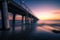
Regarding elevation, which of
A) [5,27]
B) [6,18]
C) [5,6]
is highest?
[5,6]

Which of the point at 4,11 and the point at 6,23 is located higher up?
the point at 4,11

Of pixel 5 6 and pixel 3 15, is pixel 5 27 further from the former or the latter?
pixel 5 6

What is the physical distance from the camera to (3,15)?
30734 mm

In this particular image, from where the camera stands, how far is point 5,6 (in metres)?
30.5

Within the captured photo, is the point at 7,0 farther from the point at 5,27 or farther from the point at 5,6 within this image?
the point at 5,27

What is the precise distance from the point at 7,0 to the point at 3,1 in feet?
5.10

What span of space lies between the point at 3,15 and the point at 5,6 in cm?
231

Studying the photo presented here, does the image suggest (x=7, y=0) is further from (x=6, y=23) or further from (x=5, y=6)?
(x=6, y=23)

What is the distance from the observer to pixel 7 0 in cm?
3155

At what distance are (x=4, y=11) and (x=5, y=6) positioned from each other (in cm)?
127

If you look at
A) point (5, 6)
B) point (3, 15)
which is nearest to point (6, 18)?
point (3, 15)

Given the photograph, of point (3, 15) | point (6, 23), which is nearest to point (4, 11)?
point (3, 15)

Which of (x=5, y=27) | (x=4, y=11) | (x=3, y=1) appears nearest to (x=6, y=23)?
(x=5, y=27)

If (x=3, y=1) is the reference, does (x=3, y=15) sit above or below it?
below
